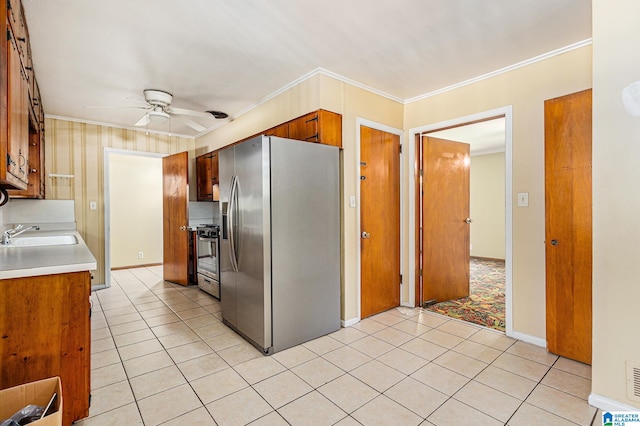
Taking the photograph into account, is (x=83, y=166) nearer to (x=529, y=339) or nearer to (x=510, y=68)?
(x=510, y=68)

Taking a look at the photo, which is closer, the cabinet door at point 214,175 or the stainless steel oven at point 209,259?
the stainless steel oven at point 209,259

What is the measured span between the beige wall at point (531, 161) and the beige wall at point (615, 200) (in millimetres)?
901

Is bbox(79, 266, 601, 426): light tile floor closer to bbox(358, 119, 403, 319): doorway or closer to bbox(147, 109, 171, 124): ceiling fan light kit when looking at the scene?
bbox(358, 119, 403, 319): doorway

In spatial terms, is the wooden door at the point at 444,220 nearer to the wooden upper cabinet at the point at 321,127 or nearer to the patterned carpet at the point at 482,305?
the patterned carpet at the point at 482,305

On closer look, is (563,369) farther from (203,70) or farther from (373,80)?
(203,70)

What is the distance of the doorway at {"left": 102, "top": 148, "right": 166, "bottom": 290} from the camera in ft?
19.4

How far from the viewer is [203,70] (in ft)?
9.60

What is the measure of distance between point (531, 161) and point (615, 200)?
1.09 meters

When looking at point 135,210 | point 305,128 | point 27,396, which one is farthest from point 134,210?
point 27,396

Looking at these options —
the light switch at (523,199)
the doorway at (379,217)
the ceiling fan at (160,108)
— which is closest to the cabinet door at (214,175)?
the ceiling fan at (160,108)

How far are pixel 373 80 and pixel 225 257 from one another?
2.41 meters

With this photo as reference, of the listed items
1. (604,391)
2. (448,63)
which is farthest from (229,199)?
(604,391)

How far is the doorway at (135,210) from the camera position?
591 cm

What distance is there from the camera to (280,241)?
2.56 meters
